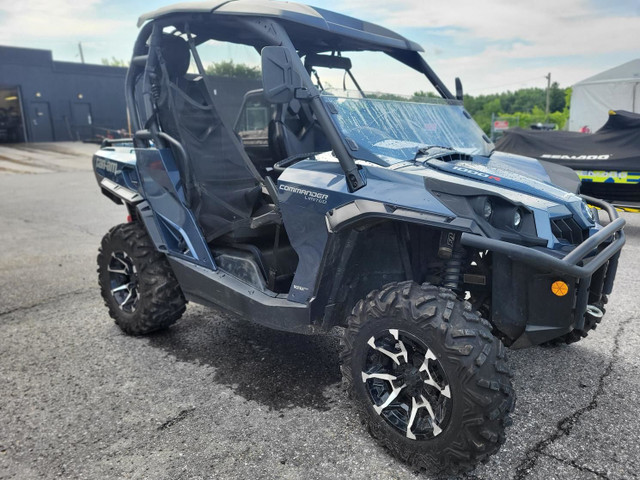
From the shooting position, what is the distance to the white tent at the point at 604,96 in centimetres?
1823

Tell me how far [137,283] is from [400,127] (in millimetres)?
2306

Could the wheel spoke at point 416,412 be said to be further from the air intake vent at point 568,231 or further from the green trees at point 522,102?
the green trees at point 522,102

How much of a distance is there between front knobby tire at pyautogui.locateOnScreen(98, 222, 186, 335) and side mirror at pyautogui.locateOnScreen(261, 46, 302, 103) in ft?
6.23

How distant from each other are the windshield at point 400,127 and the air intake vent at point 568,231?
2.73 feet

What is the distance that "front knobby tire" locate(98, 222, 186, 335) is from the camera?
4.02m

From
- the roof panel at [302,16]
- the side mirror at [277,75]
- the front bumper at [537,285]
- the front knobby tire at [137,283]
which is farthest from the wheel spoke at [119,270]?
the front bumper at [537,285]

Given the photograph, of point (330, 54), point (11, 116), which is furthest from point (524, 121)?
point (330, 54)

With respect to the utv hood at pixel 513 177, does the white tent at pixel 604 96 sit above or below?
above

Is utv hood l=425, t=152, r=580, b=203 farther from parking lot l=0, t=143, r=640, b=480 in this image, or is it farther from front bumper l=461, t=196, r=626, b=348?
parking lot l=0, t=143, r=640, b=480

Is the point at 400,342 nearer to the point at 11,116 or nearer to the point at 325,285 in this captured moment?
the point at 325,285

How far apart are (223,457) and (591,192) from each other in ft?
22.9

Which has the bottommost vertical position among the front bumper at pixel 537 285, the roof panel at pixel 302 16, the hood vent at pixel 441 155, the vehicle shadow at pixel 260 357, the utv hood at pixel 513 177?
the vehicle shadow at pixel 260 357

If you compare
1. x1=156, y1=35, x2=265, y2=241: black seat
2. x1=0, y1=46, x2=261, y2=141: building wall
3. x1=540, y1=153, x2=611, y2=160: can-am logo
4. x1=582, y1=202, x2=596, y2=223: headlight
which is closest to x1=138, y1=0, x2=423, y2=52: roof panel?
x1=156, y1=35, x2=265, y2=241: black seat

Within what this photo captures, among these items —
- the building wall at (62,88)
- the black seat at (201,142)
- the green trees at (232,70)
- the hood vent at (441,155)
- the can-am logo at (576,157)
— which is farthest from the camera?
the building wall at (62,88)
